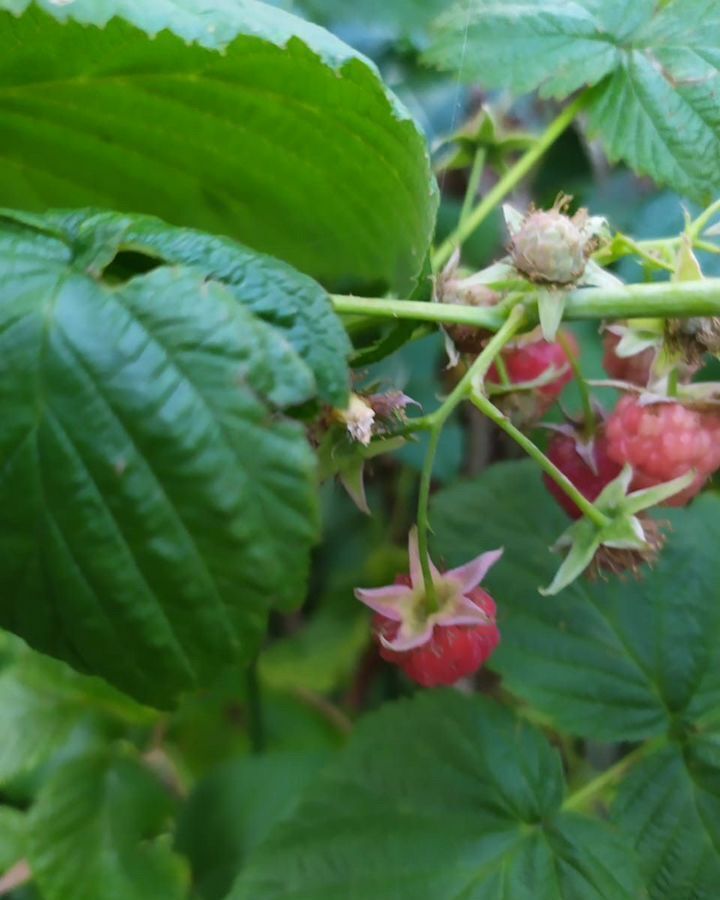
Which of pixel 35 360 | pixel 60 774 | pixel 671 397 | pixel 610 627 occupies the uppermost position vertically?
pixel 35 360

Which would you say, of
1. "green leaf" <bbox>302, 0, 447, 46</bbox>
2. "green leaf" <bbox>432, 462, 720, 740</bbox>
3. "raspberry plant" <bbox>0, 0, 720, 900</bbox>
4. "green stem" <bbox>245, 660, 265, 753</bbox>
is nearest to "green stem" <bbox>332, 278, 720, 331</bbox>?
"raspberry plant" <bbox>0, 0, 720, 900</bbox>

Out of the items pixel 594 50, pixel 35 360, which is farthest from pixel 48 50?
pixel 594 50

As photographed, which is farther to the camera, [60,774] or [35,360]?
[60,774]

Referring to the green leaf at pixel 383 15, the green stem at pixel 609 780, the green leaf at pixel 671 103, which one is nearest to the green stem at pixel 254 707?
the green stem at pixel 609 780

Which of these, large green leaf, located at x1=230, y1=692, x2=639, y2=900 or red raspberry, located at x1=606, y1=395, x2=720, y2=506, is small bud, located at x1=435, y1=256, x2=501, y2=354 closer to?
red raspberry, located at x1=606, y1=395, x2=720, y2=506

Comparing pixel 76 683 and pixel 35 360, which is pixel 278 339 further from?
pixel 76 683

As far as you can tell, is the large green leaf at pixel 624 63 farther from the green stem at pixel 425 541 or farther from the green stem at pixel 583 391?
the green stem at pixel 425 541

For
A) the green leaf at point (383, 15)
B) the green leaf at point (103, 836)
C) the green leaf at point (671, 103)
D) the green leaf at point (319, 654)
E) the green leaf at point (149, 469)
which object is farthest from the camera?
the green leaf at point (319, 654)

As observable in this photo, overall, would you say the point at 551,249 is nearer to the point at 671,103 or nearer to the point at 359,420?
the point at 359,420
